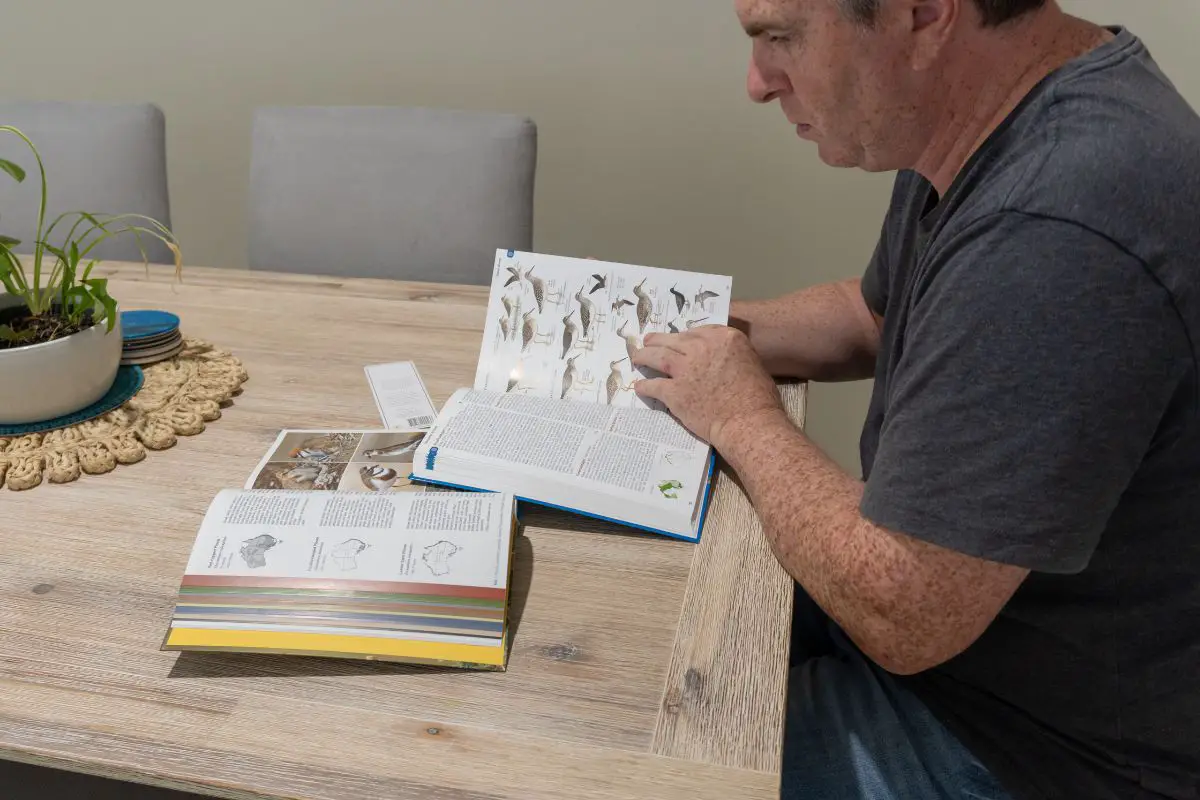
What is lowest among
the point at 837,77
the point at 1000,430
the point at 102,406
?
the point at 102,406

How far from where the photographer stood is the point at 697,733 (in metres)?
0.72

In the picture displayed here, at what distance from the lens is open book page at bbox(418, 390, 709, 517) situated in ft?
3.17

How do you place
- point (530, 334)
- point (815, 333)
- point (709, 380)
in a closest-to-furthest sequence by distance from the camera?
point (709, 380) → point (530, 334) → point (815, 333)

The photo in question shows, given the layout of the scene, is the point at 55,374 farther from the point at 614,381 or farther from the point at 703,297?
the point at 703,297

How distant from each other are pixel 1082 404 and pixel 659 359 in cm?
52

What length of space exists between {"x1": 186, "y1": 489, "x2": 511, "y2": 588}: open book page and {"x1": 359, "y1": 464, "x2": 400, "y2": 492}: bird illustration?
0.28 ft

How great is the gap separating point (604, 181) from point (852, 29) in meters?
1.56

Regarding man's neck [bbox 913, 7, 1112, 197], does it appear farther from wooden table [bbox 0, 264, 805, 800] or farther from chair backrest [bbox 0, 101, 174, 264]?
chair backrest [bbox 0, 101, 174, 264]

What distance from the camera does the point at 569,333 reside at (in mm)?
1177

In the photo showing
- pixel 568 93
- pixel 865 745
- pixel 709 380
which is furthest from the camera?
pixel 568 93

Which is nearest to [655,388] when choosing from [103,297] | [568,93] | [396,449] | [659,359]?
[659,359]

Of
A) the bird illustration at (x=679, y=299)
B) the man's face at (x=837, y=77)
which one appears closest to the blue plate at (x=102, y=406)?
the bird illustration at (x=679, y=299)

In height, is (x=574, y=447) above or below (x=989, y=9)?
below

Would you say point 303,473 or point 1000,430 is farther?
point 303,473
